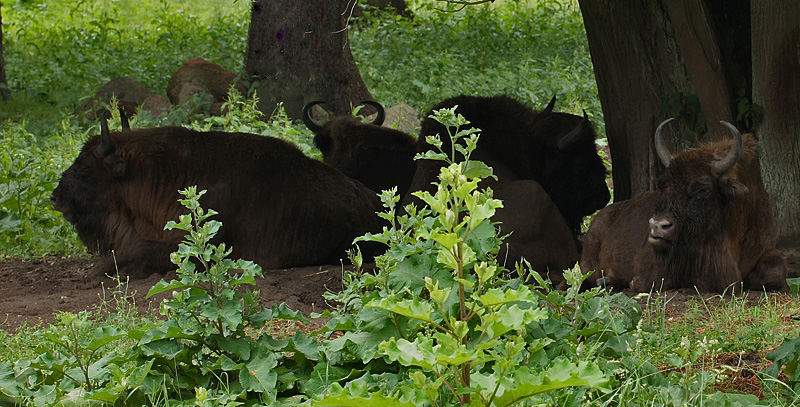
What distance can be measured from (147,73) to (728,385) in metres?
14.4

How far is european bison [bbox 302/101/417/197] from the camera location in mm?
8906

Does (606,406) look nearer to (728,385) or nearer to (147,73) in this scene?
(728,385)

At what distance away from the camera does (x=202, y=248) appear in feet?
11.5

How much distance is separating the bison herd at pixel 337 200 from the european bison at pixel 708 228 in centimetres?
1

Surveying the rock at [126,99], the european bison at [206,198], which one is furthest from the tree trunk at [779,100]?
the rock at [126,99]

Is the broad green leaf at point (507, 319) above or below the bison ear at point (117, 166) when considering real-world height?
below

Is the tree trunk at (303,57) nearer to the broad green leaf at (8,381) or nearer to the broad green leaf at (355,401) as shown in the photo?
the broad green leaf at (8,381)

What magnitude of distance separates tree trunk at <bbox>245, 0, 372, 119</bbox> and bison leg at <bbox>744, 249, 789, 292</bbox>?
755 cm

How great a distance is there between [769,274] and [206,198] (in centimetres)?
419

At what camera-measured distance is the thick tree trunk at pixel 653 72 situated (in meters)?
6.86

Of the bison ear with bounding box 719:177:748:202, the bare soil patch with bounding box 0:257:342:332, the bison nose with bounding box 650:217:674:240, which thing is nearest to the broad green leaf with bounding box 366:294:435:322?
the bare soil patch with bounding box 0:257:342:332

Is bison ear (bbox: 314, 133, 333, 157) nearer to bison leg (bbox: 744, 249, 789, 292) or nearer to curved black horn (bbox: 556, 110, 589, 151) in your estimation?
curved black horn (bbox: 556, 110, 589, 151)

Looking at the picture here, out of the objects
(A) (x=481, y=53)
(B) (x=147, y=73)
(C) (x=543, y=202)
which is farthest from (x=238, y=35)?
(C) (x=543, y=202)

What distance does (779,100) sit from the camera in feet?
22.3
